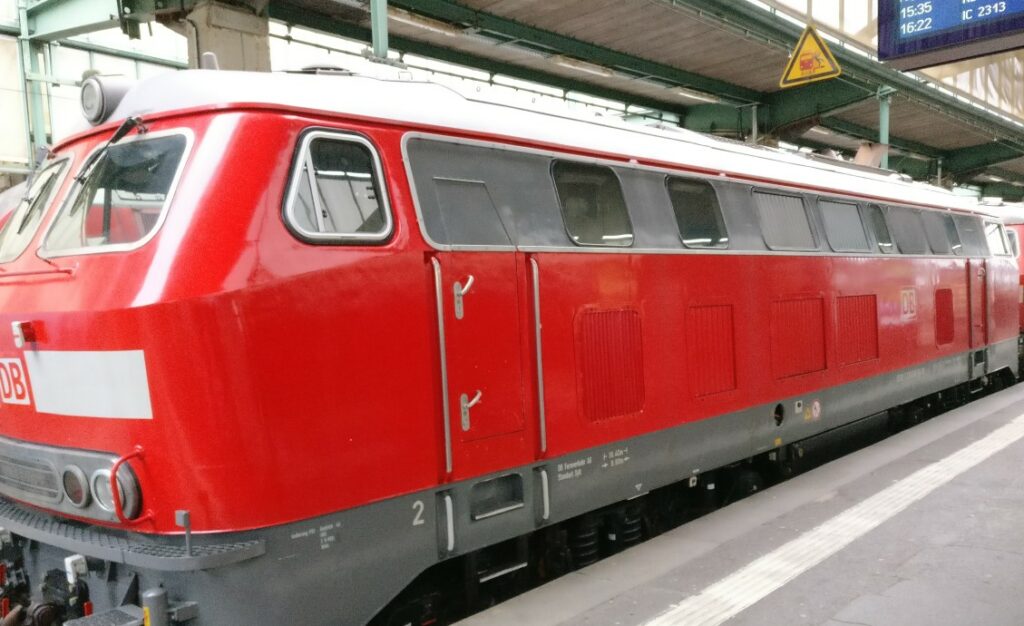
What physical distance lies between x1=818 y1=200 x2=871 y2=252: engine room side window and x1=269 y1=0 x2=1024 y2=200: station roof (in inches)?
258

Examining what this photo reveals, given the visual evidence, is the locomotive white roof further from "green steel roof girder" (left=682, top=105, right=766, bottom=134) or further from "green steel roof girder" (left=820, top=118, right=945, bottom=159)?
"green steel roof girder" (left=820, top=118, right=945, bottom=159)

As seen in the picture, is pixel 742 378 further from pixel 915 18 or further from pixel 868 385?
pixel 915 18

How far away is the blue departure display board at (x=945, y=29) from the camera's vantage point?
8727 mm

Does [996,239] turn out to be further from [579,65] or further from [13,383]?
[13,383]

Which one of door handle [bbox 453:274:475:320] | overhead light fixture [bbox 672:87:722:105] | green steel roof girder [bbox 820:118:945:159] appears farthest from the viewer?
green steel roof girder [bbox 820:118:945:159]

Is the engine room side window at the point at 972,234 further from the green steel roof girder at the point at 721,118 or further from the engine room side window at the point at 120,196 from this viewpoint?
the engine room side window at the point at 120,196

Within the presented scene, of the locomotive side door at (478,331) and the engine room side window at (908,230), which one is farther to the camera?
the engine room side window at (908,230)

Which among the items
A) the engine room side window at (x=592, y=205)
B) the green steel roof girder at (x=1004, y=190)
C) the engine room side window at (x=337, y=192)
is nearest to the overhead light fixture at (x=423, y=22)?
the engine room side window at (x=592, y=205)

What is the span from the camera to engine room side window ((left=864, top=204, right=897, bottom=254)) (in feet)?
28.5

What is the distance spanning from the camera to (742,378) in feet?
21.4

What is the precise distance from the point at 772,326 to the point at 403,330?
3979 mm

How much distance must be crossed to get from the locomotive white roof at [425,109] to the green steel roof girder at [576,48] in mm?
7349

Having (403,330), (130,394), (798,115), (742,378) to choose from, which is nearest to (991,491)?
(742,378)

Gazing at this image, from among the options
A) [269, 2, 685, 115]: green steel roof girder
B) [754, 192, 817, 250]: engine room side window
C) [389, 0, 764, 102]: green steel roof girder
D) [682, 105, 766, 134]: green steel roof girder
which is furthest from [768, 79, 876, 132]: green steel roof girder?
[754, 192, 817, 250]: engine room side window
